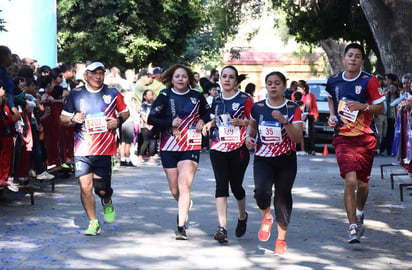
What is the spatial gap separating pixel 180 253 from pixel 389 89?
1450 centimetres

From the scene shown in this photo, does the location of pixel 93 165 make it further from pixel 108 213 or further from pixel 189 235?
pixel 189 235

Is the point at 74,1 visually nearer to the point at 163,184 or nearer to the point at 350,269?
the point at 163,184

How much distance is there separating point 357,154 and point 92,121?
2922 millimetres

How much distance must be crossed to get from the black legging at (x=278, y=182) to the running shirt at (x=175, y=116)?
1.08 meters

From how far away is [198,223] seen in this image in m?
10.5

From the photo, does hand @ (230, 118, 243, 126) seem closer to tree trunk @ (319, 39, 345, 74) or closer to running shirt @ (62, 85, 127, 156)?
running shirt @ (62, 85, 127, 156)

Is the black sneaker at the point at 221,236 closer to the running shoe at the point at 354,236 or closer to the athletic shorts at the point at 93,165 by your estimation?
the running shoe at the point at 354,236

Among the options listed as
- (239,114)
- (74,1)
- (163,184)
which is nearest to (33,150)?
(163,184)

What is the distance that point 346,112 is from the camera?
935 cm

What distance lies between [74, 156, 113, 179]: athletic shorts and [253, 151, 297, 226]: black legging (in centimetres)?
195

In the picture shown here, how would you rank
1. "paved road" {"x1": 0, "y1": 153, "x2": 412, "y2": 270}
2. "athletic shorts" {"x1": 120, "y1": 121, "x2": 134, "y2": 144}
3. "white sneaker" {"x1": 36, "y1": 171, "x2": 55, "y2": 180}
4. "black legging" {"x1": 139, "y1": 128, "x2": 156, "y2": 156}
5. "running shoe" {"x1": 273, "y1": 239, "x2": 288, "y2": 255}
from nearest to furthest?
1. "paved road" {"x1": 0, "y1": 153, "x2": 412, "y2": 270}
2. "running shoe" {"x1": 273, "y1": 239, "x2": 288, "y2": 255}
3. "white sneaker" {"x1": 36, "y1": 171, "x2": 55, "y2": 180}
4. "athletic shorts" {"x1": 120, "y1": 121, "x2": 134, "y2": 144}
5. "black legging" {"x1": 139, "y1": 128, "x2": 156, "y2": 156}

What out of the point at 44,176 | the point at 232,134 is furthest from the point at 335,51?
the point at 232,134

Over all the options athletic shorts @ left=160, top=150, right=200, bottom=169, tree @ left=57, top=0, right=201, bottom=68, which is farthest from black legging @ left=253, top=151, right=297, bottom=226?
tree @ left=57, top=0, right=201, bottom=68

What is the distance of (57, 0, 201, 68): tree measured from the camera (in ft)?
118
